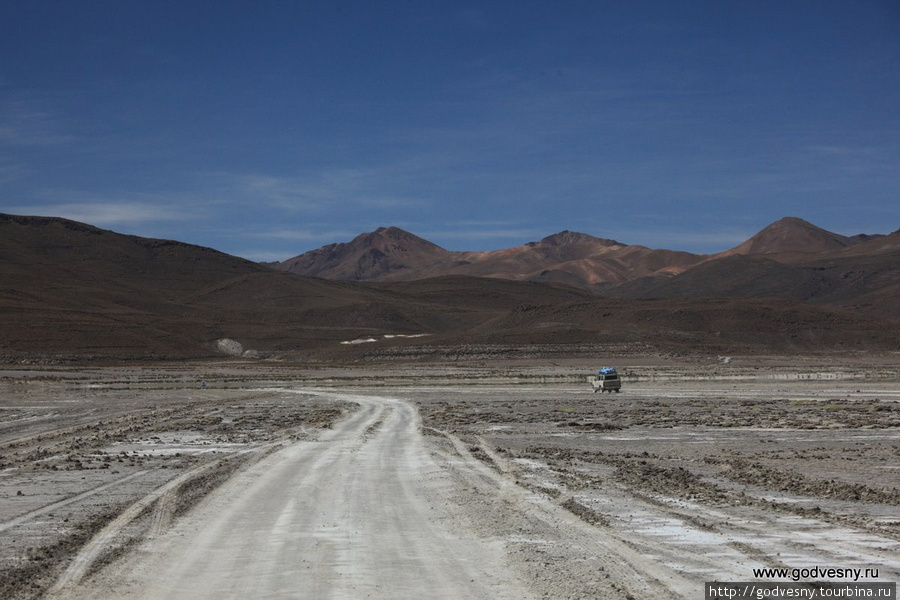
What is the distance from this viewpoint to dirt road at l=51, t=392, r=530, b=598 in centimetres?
925

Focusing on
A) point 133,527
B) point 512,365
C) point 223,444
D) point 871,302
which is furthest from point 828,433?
point 871,302

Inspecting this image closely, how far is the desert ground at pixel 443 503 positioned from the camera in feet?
32.0

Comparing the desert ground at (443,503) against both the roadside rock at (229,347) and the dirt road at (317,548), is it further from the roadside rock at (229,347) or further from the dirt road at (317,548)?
the roadside rock at (229,347)

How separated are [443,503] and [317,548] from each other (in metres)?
3.99

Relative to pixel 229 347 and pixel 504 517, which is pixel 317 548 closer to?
pixel 504 517

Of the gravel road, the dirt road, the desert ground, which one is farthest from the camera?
the desert ground

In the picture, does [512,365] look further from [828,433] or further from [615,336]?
[828,433]

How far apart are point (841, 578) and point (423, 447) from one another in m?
16.1

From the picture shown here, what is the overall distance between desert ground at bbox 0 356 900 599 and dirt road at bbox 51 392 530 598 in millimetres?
47

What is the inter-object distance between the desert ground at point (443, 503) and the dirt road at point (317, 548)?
47 mm

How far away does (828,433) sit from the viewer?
91.7 feet

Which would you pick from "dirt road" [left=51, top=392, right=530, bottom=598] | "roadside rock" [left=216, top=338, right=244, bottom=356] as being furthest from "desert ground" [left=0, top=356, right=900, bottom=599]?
"roadside rock" [left=216, top=338, right=244, bottom=356]

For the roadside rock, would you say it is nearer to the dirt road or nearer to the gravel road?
the gravel road

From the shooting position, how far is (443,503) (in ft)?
48.5
